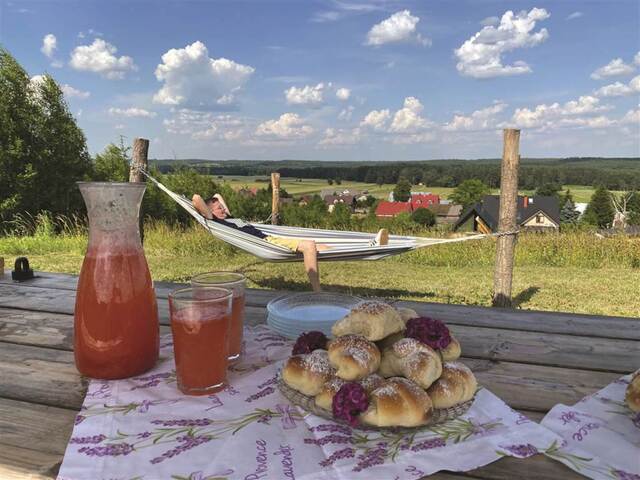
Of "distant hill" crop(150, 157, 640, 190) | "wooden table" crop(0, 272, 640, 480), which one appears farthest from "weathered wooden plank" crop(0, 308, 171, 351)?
"distant hill" crop(150, 157, 640, 190)

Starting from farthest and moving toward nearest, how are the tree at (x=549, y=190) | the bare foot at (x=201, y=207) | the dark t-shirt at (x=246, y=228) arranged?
the tree at (x=549, y=190) → the bare foot at (x=201, y=207) → the dark t-shirt at (x=246, y=228)

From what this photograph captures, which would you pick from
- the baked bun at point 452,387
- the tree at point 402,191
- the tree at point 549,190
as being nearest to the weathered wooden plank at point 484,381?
the baked bun at point 452,387

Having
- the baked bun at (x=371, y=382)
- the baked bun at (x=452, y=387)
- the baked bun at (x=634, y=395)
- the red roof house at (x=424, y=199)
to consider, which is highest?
the baked bun at (x=371, y=382)

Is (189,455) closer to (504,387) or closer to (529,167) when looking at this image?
(504,387)

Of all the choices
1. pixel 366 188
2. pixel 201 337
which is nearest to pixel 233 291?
pixel 201 337

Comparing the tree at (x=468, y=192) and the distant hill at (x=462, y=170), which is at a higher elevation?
the distant hill at (x=462, y=170)

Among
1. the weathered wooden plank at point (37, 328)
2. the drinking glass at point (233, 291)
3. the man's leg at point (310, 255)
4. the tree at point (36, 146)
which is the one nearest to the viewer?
the drinking glass at point (233, 291)

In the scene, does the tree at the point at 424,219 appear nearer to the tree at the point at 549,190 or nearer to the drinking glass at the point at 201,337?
the drinking glass at the point at 201,337
